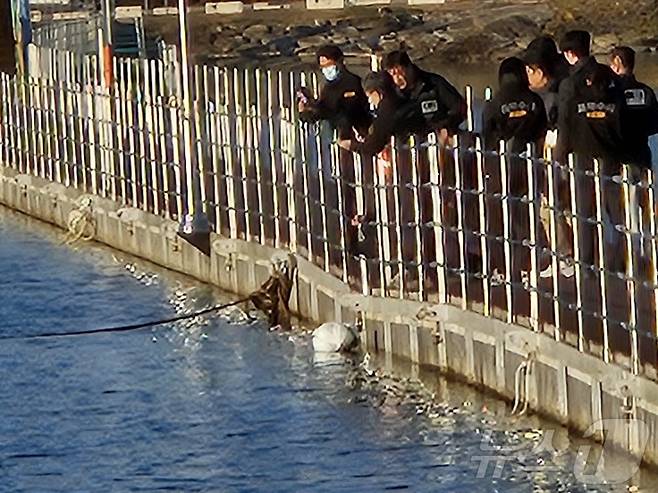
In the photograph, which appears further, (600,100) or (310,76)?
(310,76)

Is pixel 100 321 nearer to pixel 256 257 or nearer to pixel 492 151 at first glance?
pixel 256 257

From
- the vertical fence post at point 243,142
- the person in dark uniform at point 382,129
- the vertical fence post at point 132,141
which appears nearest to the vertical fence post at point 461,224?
the person in dark uniform at point 382,129

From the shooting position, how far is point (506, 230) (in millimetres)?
18328

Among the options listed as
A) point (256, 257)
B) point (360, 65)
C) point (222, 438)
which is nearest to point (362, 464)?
point (222, 438)

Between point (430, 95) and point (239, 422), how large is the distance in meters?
3.36

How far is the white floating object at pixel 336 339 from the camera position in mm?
20375

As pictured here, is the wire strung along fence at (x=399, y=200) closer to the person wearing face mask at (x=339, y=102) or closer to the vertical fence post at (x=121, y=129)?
the vertical fence post at (x=121, y=129)

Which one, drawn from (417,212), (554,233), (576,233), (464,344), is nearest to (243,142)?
(417,212)

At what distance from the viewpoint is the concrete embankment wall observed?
1566 centimetres

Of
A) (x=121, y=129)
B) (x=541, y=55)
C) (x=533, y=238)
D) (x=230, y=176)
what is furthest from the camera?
(x=121, y=129)

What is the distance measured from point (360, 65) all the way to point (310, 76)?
5508cm

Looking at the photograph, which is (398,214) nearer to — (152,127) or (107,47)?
(152,127)

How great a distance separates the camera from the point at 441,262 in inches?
763

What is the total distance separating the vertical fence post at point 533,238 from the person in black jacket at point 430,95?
6.16 ft
